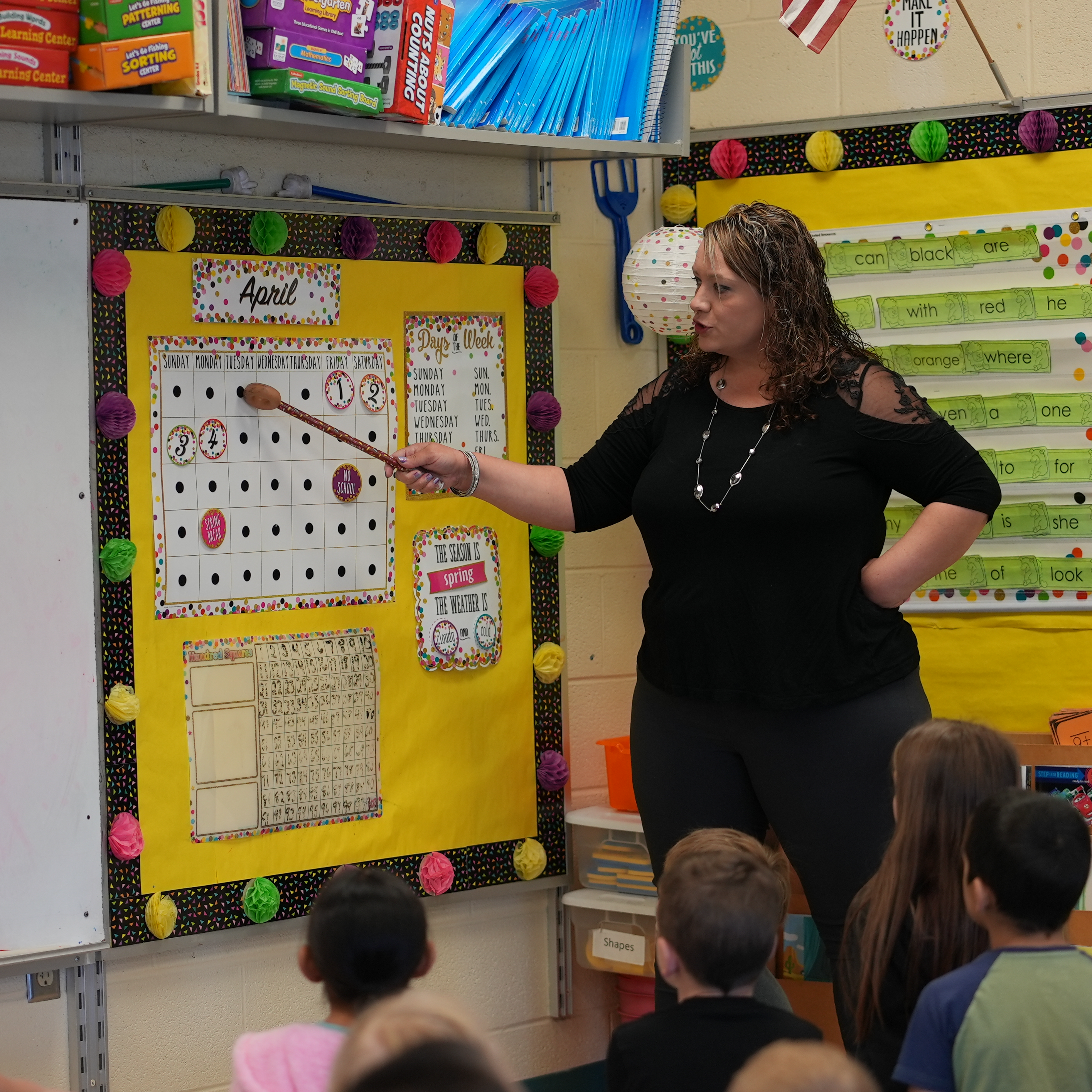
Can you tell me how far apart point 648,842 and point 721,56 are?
60.8 inches

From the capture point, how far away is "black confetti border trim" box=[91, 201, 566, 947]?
2.32 meters

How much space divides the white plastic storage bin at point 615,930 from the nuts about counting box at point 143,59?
159cm

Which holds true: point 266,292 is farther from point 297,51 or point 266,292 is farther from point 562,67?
point 562,67

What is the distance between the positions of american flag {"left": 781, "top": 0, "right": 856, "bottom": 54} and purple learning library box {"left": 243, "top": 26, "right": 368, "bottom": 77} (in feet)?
2.67

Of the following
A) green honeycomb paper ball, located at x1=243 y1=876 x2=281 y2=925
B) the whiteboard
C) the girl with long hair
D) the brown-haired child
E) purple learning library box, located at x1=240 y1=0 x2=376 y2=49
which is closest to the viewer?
the brown-haired child

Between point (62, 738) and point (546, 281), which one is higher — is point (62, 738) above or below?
below

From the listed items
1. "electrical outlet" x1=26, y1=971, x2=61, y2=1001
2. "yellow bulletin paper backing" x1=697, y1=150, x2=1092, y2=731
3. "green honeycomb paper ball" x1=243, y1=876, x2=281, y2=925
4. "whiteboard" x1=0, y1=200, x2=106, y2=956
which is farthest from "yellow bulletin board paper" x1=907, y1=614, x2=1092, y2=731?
"electrical outlet" x1=26, y1=971, x2=61, y2=1001

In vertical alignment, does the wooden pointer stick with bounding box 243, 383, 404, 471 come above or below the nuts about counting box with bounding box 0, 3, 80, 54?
below

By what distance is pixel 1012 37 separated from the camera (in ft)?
8.68

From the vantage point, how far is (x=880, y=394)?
2.14 meters

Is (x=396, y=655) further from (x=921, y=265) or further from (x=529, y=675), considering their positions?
(x=921, y=265)

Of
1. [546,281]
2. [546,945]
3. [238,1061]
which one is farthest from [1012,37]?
[238,1061]

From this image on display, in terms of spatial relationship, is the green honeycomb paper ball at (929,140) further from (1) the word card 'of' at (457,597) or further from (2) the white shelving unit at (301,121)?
(1) the word card 'of' at (457,597)

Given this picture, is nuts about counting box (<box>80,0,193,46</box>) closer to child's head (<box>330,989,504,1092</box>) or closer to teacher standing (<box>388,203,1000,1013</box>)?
teacher standing (<box>388,203,1000,1013</box>)
